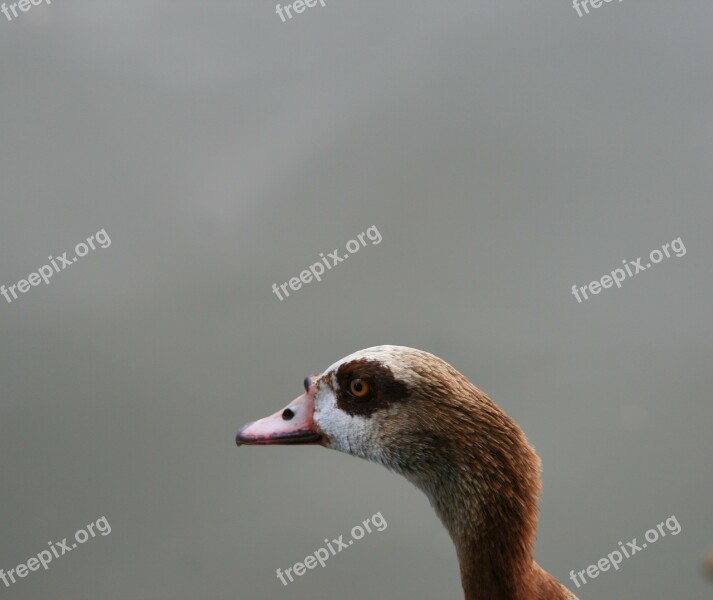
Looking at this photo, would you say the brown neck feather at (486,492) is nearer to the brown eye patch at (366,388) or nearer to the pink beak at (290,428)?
the brown eye patch at (366,388)

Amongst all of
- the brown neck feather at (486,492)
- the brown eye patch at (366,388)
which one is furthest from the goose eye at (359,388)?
the brown neck feather at (486,492)

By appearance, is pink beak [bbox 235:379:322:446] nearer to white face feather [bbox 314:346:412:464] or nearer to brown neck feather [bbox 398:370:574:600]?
white face feather [bbox 314:346:412:464]

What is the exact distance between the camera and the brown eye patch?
151 centimetres

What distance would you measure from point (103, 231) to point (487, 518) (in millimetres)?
1840

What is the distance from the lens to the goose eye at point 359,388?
1.54 metres

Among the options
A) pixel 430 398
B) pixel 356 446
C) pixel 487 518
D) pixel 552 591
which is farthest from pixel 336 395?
pixel 552 591

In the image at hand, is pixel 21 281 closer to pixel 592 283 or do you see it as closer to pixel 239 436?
pixel 239 436

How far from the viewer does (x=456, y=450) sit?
1490 millimetres

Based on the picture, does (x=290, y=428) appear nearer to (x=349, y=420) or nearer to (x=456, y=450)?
(x=349, y=420)

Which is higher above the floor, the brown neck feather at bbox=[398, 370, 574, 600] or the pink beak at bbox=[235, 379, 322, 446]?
the pink beak at bbox=[235, 379, 322, 446]

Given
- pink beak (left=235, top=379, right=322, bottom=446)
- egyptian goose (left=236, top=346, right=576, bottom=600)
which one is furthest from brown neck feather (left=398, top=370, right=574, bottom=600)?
pink beak (left=235, top=379, right=322, bottom=446)

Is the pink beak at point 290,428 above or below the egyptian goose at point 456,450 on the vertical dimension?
above

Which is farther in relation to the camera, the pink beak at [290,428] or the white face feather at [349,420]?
the pink beak at [290,428]

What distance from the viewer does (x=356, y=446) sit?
1.61 metres
